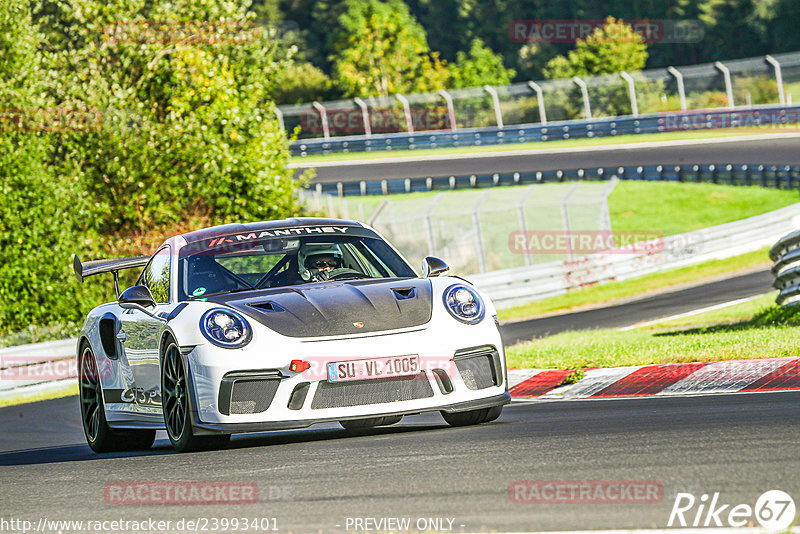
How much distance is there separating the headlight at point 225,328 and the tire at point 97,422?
6.14 ft

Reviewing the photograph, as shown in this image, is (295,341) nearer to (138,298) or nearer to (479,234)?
(138,298)

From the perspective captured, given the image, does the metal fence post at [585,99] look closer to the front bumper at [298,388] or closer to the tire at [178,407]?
the tire at [178,407]

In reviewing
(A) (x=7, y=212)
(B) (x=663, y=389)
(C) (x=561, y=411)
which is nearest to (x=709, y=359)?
(B) (x=663, y=389)

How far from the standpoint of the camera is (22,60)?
940 inches

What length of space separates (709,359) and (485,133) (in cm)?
4068

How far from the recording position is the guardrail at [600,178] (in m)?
38.5

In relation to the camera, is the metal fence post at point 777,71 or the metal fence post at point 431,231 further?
the metal fence post at point 777,71

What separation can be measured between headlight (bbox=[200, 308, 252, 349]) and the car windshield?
2.44ft

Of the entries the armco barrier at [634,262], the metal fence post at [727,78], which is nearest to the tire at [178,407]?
the armco barrier at [634,262]

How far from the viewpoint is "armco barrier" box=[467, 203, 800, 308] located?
25422 millimetres

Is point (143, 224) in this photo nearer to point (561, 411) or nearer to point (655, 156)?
point (561, 411)

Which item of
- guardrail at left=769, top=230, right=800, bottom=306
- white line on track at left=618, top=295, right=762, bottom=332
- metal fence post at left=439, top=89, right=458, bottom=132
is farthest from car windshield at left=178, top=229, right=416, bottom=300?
metal fence post at left=439, top=89, right=458, bottom=132

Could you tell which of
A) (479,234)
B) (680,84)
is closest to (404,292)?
(479,234)

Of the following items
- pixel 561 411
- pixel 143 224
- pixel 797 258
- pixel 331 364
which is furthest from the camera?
pixel 143 224
